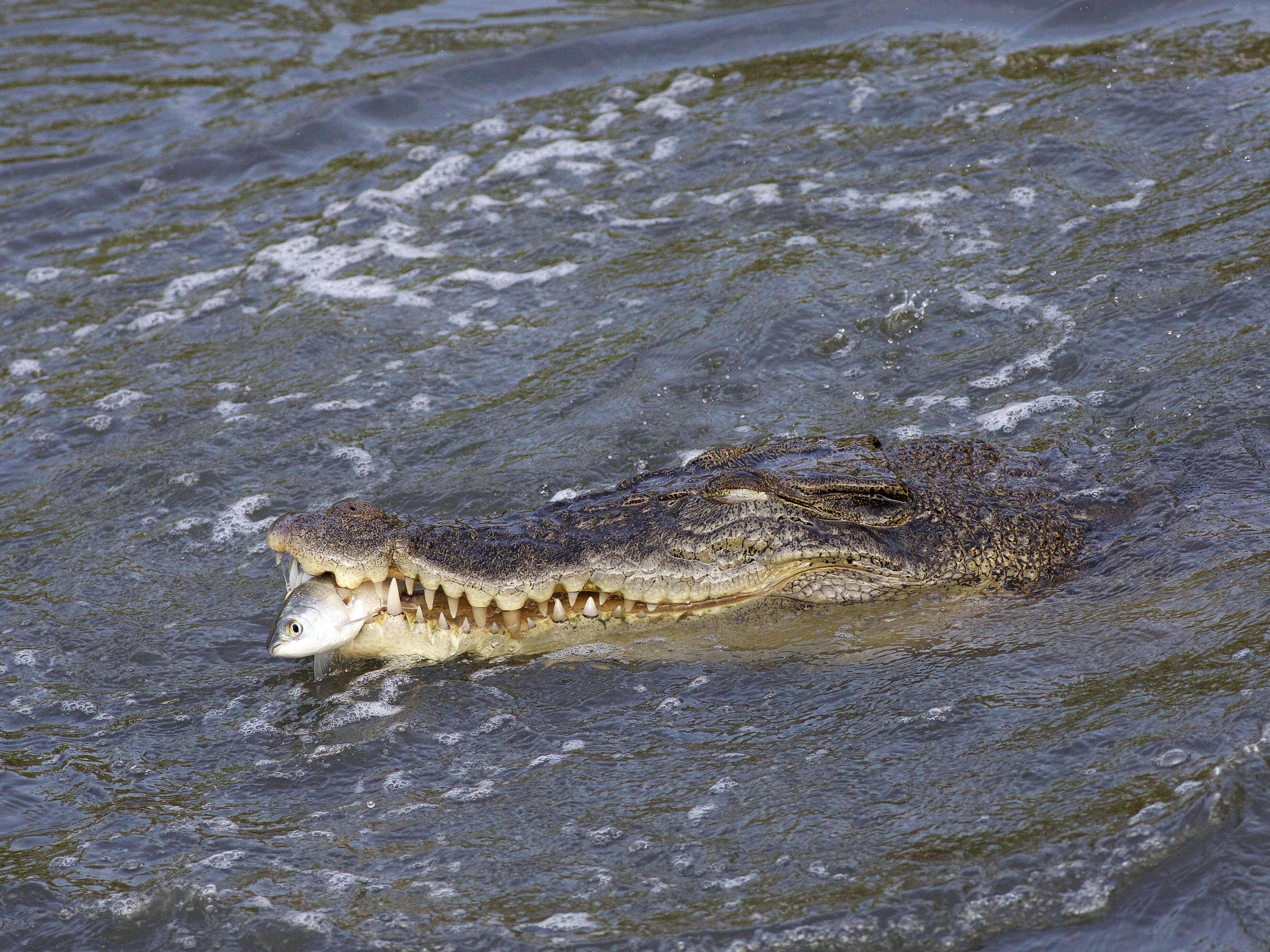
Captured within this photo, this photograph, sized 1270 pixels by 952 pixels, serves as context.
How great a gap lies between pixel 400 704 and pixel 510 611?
475mm

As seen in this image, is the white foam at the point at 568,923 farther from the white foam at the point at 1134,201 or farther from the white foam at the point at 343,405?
Result: the white foam at the point at 1134,201

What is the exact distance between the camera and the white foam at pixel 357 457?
19.2 feet

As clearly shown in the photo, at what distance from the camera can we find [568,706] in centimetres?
414

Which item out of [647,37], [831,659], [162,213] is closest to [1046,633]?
[831,659]

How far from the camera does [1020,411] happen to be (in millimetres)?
5777

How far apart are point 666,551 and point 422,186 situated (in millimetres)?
5179

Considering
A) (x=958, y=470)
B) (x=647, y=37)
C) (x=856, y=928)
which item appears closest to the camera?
(x=856, y=928)

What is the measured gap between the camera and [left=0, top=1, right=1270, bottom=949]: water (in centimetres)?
330

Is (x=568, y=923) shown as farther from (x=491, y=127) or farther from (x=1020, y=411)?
(x=491, y=127)

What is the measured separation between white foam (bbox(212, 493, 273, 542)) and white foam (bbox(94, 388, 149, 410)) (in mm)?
1290

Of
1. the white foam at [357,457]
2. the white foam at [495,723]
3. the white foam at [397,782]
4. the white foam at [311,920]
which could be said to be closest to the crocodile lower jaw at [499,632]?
the white foam at [495,723]

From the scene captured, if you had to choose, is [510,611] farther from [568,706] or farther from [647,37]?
[647,37]

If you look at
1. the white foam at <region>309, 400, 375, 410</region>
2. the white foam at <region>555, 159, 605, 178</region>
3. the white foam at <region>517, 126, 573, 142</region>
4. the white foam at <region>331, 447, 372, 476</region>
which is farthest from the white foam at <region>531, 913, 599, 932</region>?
the white foam at <region>517, 126, 573, 142</region>

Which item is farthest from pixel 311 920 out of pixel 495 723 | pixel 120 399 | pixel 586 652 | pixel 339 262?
pixel 339 262
